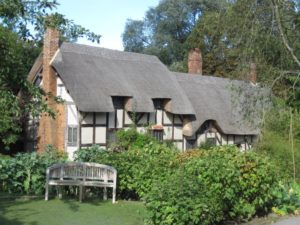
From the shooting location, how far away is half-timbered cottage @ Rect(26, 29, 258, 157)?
2577 cm

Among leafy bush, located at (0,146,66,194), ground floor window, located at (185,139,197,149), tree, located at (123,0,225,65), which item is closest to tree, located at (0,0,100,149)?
leafy bush, located at (0,146,66,194)

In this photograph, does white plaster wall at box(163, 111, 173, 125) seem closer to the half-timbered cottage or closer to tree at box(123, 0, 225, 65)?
the half-timbered cottage

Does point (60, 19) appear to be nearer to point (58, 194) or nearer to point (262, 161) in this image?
point (262, 161)

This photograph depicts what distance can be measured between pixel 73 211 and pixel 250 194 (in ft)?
12.9

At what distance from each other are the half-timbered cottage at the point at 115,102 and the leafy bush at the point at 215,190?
1213 centimetres

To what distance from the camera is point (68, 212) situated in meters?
11.7

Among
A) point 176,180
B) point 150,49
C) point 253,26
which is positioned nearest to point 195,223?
point 176,180

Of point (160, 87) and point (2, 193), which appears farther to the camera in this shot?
point (160, 87)

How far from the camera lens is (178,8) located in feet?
185

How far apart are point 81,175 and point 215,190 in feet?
15.5

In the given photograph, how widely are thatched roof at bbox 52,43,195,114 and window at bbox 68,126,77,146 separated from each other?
1720 mm

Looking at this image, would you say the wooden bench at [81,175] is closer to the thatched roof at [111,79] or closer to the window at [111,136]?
the thatched roof at [111,79]

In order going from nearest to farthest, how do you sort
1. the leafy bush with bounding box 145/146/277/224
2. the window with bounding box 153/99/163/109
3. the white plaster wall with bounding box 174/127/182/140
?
the leafy bush with bounding box 145/146/277/224, the window with bounding box 153/99/163/109, the white plaster wall with bounding box 174/127/182/140

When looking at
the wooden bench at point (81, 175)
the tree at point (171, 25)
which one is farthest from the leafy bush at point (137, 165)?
the tree at point (171, 25)
